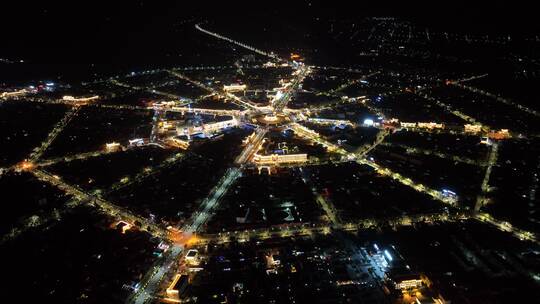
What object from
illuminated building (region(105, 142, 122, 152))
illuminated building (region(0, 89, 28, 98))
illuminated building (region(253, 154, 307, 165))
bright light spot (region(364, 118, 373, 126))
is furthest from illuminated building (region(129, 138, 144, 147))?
illuminated building (region(0, 89, 28, 98))

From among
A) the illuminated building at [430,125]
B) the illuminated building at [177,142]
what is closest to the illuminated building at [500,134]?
the illuminated building at [430,125]

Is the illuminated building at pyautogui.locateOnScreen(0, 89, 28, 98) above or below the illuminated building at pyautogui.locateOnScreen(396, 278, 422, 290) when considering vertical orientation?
below

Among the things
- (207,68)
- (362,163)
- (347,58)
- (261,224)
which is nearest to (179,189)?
(261,224)

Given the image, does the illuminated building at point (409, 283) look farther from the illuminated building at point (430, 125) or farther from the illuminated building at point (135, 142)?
the illuminated building at point (135, 142)

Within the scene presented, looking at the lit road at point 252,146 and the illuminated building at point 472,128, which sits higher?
the illuminated building at point 472,128

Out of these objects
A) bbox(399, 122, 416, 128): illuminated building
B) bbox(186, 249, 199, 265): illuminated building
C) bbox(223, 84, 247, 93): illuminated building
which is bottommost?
bbox(186, 249, 199, 265): illuminated building

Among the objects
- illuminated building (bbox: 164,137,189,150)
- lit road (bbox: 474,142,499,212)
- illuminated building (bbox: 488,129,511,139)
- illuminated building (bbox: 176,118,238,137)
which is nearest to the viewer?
lit road (bbox: 474,142,499,212)

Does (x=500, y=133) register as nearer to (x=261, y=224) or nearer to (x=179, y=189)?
(x=261, y=224)

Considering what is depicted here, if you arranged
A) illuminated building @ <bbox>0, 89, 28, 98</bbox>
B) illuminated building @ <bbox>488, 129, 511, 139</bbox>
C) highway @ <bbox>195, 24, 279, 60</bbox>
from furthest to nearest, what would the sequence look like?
1. highway @ <bbox>195, 24, 279, 60</bbox>
2. illuminated building @ <bbox>0, 89, 28, 98</bbox>
3. illuminated building @ <bbox>488, 129, 511, 139</bbox>

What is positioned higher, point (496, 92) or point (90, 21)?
point (496, 92)

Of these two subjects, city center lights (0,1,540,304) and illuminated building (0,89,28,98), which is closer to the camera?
city center lights (0,1,540,304)

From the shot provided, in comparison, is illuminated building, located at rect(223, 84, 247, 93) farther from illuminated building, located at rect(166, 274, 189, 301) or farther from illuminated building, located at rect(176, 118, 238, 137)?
illuminated building, located at rect(166, 274, 189, 301)
